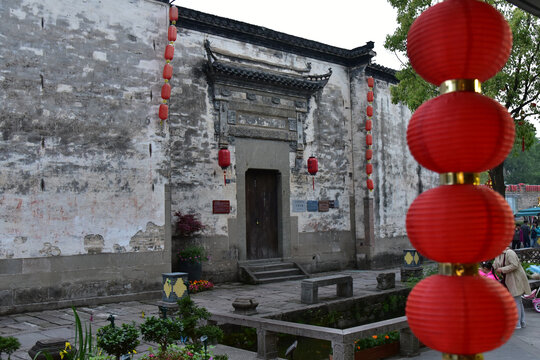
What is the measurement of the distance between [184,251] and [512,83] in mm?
7089

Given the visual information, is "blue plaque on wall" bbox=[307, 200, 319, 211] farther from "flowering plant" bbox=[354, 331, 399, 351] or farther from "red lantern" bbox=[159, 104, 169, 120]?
"flowering plant" bbox=[354, 331, 399, 351]

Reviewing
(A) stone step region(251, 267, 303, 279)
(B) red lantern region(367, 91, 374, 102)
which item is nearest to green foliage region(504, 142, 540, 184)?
(B) red lantern region(367, 91, 374, 102)

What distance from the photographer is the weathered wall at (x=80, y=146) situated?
7.88 meters

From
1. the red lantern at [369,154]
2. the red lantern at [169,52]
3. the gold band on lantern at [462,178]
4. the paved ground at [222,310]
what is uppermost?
the red lantern at [169,52]

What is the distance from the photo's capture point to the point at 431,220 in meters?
1.97

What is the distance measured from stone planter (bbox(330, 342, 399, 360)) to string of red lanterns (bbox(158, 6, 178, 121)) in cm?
555

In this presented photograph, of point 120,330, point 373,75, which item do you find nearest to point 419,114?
point 120,330

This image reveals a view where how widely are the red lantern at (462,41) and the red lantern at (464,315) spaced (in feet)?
2.75

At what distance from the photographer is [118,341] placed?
366 cm

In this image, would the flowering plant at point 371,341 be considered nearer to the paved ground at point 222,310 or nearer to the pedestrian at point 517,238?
the paved ground at point 222,310

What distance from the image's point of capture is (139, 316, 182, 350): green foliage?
392 cm

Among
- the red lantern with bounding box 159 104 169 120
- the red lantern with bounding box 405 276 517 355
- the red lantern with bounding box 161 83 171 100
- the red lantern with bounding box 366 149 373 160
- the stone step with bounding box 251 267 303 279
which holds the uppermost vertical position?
the red lantern with bounding box 161 83 171 100

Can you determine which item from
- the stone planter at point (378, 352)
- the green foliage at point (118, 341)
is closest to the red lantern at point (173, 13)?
the stone planter at point (378, 352)

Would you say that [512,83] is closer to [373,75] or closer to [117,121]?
[373,75]
